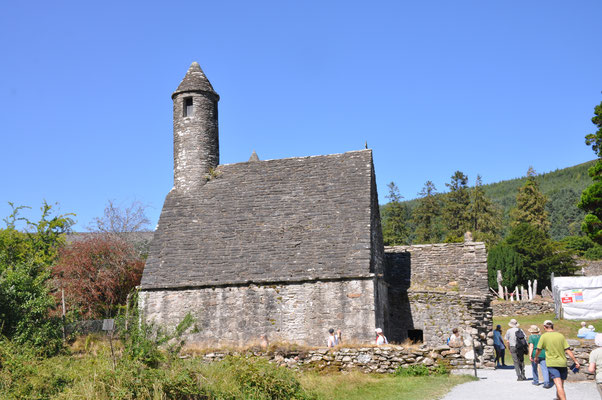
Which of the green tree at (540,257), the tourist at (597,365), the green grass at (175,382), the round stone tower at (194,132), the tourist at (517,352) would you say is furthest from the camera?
the green tree at (540,257)

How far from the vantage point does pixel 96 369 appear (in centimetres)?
1174

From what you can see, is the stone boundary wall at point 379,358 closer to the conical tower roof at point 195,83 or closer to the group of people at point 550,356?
the group of people at point 550,356

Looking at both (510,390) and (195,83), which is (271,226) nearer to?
(195,83)

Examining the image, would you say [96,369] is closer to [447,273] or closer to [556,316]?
[447,273]

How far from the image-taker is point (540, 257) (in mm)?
55188


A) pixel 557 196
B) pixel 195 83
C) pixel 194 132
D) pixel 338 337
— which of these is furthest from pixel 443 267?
pixel 557 196

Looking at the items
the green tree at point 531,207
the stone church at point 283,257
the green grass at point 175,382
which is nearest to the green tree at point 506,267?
the green tree at point 531,207

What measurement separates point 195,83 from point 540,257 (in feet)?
135

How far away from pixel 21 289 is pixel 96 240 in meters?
10.3

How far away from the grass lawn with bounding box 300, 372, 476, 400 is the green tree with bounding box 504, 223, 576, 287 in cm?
3995

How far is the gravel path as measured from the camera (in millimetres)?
12664

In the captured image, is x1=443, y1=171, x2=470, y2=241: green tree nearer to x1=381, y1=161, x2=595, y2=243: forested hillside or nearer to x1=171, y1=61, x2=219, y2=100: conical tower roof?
x1=381, y1=161, x2=595, y2=243: forested hillside

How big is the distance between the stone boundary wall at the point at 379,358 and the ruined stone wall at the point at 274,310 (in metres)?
4.01

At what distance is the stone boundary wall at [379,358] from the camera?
15.7 meters
